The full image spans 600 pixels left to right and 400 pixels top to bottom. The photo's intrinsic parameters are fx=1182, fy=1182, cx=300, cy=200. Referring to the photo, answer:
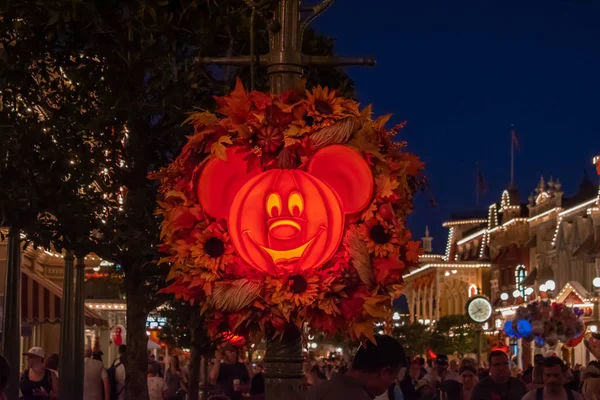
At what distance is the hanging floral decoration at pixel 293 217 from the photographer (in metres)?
5.68

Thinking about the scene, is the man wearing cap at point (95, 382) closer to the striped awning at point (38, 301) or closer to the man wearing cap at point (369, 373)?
the striped awning at point (38, 301)

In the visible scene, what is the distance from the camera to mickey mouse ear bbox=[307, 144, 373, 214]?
5.78 m

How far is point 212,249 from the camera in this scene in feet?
19.1

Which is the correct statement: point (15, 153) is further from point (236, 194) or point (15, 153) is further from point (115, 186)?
point (236, 194)

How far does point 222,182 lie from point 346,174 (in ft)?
2.06

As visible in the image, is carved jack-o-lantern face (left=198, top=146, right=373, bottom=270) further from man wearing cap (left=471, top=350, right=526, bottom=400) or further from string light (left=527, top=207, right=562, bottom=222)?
string light (left=527, top=207, right=562, bottom=222)

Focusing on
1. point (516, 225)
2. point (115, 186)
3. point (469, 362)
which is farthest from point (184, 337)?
point (516, 225)

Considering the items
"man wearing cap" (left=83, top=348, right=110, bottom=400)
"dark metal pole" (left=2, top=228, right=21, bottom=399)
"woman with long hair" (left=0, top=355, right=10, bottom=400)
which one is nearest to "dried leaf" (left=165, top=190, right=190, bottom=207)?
"woman with long hair" (left=0, top=355, right=10, bottom=400)

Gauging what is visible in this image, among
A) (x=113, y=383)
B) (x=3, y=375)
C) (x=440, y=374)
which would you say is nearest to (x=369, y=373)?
(x=3, y=375)

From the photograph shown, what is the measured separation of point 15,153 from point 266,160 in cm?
677

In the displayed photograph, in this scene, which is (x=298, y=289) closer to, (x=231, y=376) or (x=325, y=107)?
(x=325, y=107)

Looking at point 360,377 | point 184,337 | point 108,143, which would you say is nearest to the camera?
point 360,377

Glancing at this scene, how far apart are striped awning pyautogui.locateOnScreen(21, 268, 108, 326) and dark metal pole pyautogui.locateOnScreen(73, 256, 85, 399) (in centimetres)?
65

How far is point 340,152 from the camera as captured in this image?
5.82 m
